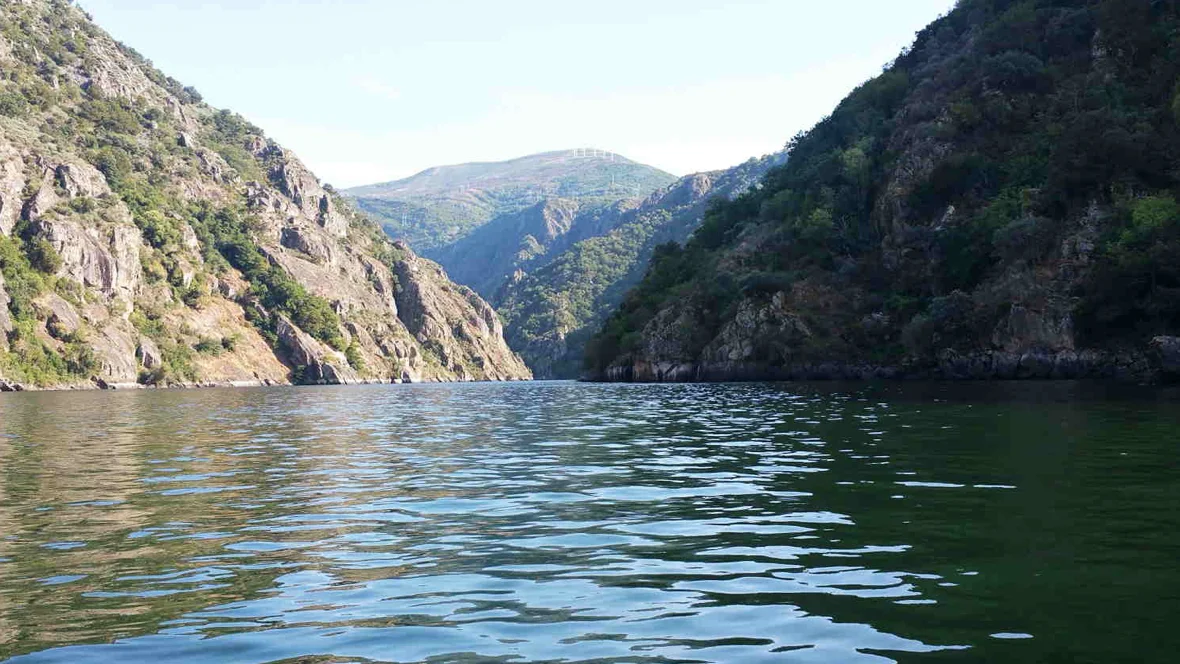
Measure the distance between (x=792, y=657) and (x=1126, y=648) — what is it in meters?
3.06

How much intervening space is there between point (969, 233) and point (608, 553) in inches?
4018

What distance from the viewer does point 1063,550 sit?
13523 millimetres

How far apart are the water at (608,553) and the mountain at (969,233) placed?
164 ft

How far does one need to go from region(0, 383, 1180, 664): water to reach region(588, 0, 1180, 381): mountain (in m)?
49.8

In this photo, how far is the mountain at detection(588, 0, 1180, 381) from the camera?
84.0 m

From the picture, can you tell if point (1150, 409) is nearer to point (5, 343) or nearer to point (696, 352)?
point (696, 352)

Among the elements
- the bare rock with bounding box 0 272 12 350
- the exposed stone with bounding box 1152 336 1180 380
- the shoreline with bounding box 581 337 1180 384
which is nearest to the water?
the exposed stone with bounding box 1152 336 1180 380

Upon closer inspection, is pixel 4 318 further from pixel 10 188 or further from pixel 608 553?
pixel 608 553

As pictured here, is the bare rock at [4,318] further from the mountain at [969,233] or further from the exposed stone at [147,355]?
the mountain at [969,233]

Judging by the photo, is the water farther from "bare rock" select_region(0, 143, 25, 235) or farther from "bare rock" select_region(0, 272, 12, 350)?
"bare rock" select_region(0, 143, 25, 235)

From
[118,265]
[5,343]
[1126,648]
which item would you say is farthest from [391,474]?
[118,265]

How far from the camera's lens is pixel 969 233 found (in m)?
106

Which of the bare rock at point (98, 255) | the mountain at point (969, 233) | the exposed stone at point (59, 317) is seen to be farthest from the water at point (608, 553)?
the bare rock at point (98, 255)

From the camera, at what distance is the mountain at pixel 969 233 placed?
8396cm
